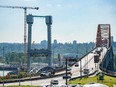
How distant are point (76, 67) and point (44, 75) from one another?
99.1 feet

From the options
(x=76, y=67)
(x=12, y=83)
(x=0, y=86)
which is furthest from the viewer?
(x=76, y=67)

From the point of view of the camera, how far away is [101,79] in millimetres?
91938

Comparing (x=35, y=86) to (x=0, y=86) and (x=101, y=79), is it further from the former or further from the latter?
(x=101, y=79)

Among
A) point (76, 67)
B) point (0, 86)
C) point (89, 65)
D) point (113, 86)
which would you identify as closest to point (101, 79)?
point (113, 86)

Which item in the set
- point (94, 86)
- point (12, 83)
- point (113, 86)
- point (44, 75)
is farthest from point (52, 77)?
point (94, 86)

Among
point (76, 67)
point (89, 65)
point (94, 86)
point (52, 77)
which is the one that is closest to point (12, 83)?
point (52, 77)

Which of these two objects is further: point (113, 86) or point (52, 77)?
point (52, 77)

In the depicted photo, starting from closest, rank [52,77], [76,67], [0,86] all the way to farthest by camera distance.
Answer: [0,86], [52,77], [76,67]

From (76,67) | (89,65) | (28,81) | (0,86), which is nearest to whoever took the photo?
(0,86)

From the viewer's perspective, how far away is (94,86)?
201 feet

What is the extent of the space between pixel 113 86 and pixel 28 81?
916 inches

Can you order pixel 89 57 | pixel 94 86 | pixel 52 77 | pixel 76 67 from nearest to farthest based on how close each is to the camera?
pixel 94 86 < pixel 52 77 < pixel 76 67 < pixel 89 57

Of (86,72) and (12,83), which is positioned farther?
(86,72)

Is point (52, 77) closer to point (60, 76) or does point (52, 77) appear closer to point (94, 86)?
point (60, 76)
